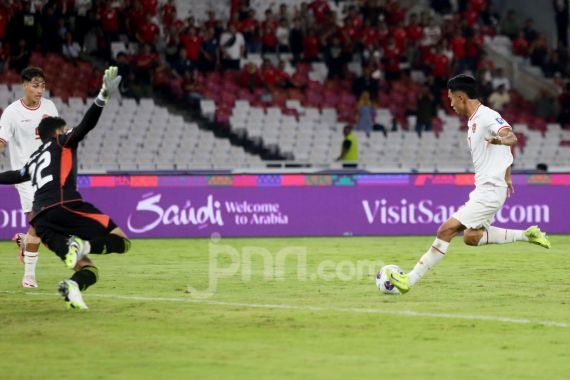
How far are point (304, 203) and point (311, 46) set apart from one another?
29.4 feet

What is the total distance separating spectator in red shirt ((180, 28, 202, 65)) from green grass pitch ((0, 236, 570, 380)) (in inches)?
450

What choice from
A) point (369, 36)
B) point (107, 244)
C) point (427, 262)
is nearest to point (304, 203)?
point (427, 262)

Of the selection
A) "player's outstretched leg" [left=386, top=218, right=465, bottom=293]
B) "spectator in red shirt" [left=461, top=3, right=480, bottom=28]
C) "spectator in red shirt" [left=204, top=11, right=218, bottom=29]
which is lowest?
"player's outstretched leg" [left=386, top=218, right=465, bottom=293]

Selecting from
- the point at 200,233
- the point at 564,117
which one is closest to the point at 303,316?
the point at 200,233

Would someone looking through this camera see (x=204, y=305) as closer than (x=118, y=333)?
No

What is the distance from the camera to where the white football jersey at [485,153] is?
41.1 feet

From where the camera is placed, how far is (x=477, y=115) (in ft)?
41.2

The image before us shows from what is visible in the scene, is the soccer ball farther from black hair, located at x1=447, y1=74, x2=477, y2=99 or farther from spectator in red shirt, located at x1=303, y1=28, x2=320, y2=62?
spectator in red shirt, located at x1=303, y1=28, x2=320, y2=62

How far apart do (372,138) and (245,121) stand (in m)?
3.00

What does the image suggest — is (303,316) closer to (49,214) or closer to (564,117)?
(49,214)

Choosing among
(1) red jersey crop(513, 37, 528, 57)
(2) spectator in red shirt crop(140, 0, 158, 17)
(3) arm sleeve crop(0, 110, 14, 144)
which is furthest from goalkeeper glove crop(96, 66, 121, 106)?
(1) red jersey crop(513, 37, 528, 57)

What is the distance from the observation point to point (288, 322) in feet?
35.8

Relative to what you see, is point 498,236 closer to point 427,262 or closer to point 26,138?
point 427,262

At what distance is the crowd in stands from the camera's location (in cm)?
2722
